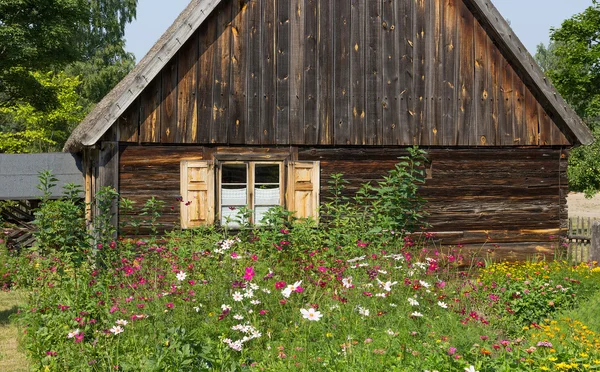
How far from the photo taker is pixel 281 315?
5930 millimetres

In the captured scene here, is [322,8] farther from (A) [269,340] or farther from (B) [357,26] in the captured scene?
(A) [269,340]

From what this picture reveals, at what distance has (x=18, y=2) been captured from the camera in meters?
21.8

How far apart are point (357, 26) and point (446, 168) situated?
9.41 feet

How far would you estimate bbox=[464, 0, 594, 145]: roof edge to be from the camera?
1099 cm

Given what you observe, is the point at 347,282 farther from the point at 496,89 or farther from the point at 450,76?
the point at 496,89

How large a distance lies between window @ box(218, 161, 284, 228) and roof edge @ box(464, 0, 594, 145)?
13.7 ft

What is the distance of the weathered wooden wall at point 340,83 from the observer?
1048 cm

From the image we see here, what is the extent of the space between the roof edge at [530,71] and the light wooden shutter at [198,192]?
5.13 meters

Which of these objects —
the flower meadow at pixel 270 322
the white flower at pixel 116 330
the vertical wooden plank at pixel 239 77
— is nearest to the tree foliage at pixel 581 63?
the vertical wooden plank at pixel 239 77

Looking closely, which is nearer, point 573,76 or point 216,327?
point 216,327

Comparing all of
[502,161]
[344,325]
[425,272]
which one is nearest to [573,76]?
[502,161]

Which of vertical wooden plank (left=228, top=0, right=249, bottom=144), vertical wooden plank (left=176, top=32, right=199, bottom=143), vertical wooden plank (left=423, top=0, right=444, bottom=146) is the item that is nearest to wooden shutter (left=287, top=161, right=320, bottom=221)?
vertical wooden plank (left=228, top=0, right=249, bottom=144)

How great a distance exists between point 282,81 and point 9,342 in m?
5.55

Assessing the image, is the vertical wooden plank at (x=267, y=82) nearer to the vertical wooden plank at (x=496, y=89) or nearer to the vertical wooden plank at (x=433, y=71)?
the vertical wooden plank at (x=433, y=71)
